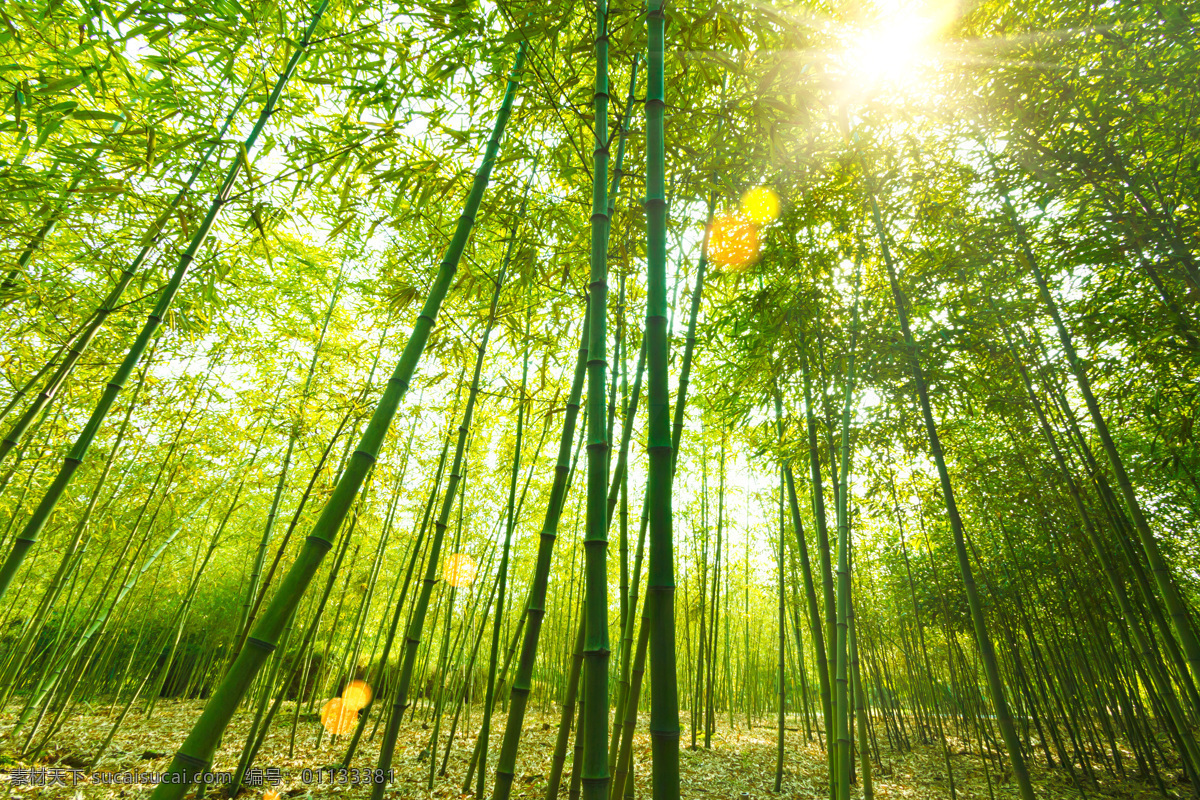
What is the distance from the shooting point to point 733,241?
299 centimetres

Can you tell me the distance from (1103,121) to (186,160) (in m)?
5.11

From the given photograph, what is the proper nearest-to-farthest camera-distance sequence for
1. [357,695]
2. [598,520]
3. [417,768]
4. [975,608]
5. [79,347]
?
[598,520] < [79,347] < [975,608] < [417,768] < [357,695]

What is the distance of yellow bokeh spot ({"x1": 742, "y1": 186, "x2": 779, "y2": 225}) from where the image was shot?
2.78 m

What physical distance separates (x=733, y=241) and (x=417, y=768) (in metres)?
5.37

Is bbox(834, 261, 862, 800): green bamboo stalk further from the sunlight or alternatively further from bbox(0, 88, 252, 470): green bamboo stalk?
bbox(0, 88, 252, 470): green bamboo stalk

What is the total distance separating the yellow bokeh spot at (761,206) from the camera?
2.78 metres

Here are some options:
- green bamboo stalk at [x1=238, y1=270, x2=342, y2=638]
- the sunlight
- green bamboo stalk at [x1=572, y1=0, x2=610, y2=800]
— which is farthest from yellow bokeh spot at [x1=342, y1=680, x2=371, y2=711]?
the sunlight

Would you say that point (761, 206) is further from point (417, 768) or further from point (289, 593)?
point (417, 768)

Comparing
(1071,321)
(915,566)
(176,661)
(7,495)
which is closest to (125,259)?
(7,495)

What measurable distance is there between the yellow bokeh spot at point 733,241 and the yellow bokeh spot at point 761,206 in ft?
0.13

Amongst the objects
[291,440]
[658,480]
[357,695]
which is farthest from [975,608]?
[357,695]

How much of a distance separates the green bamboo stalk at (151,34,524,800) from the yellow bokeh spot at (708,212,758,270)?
1942 millimetres

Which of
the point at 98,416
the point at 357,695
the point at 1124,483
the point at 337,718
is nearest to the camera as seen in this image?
the point at 98,416

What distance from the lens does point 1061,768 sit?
5.93 meters
